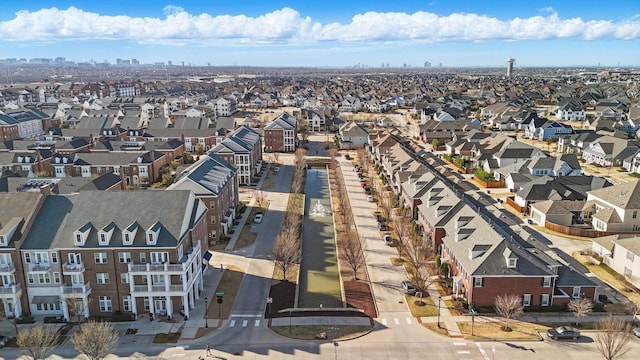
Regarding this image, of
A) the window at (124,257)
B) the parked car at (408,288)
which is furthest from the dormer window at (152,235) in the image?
the parked car at (408,288)

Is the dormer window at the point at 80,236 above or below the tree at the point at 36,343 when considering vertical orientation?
above

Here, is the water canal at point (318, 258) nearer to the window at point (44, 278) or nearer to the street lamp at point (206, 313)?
the street lamp at point (206, 313)

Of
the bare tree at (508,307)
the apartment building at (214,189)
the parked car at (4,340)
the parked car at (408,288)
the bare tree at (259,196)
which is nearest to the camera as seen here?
the parked car at (4,340)

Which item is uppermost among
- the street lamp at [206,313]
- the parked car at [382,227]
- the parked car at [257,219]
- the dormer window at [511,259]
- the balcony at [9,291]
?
the dormer window at [511,259]

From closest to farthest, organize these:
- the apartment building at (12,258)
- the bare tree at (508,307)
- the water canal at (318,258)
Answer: the bare tree at (508,307) < the apartment building at (12,258) < the water canal at (318,258)

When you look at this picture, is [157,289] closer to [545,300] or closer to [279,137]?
[545,300]

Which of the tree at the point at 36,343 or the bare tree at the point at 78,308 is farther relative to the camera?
the bare tree at the point at 78,308

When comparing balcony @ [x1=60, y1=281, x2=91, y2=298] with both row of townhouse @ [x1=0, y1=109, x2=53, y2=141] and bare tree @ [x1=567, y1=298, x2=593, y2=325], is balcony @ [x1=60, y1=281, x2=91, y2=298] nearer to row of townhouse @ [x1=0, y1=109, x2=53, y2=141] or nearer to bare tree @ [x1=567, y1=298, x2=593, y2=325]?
bare tree @ [x1=567, y1=298, x2=593, y2=325]
